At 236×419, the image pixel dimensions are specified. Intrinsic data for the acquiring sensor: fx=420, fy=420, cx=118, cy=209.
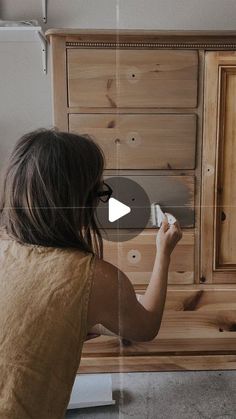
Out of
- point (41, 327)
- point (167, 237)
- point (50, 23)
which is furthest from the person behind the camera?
point (167, 237)

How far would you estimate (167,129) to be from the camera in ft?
2.22

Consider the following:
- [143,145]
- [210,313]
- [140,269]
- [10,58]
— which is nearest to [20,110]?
[10,58]

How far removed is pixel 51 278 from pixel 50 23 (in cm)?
37

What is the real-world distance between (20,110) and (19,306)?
28cm

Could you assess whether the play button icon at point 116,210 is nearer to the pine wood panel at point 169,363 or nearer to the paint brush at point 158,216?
the paint brush at point 158,216

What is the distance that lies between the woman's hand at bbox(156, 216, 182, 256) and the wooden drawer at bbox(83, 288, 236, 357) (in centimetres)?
8

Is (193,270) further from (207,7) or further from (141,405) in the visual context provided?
(207,7)

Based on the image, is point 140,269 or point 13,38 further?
point 140,269

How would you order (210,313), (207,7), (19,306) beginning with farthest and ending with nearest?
1. (210,313)
2. (207,7)
3. (19,306)

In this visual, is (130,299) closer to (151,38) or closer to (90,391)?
(90,391)

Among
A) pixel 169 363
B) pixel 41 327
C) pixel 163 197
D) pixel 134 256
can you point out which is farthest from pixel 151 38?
pixel 169 363

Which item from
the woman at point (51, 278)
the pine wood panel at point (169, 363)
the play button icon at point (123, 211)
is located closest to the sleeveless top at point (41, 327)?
the woman at point (51, 278)

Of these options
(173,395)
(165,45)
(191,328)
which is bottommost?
(173,395)

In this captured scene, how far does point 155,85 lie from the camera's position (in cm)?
66
